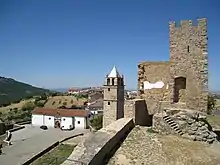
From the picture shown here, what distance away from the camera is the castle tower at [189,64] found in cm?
1281

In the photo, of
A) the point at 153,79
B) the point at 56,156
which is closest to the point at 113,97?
the point at 56,156

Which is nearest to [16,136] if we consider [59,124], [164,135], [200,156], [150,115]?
[59,124]

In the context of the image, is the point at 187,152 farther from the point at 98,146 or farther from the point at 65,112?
the point at 65,112

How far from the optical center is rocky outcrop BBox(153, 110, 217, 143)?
35.1ft

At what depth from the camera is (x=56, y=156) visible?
23391mm

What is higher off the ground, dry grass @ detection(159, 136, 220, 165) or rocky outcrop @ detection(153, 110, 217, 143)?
rocky outcrop @ detection(153, 110, 217, 143)

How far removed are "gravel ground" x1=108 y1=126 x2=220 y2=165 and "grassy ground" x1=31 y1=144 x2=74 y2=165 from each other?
12071mm

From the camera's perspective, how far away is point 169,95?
45.6 feet

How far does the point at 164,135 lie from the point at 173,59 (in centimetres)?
445

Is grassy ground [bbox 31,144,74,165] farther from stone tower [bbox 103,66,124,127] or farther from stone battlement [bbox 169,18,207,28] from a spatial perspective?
stone battlement [bbox 169,18,207,28]

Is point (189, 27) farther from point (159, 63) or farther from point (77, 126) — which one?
point (77, 126)

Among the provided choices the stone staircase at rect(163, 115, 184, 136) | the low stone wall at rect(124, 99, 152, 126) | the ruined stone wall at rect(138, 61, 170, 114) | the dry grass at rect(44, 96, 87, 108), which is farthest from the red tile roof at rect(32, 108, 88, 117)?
the stone staircase at rect(163, 115, 184, 136)

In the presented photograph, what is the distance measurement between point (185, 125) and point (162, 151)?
115 inches

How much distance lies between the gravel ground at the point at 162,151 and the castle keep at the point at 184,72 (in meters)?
3.18
